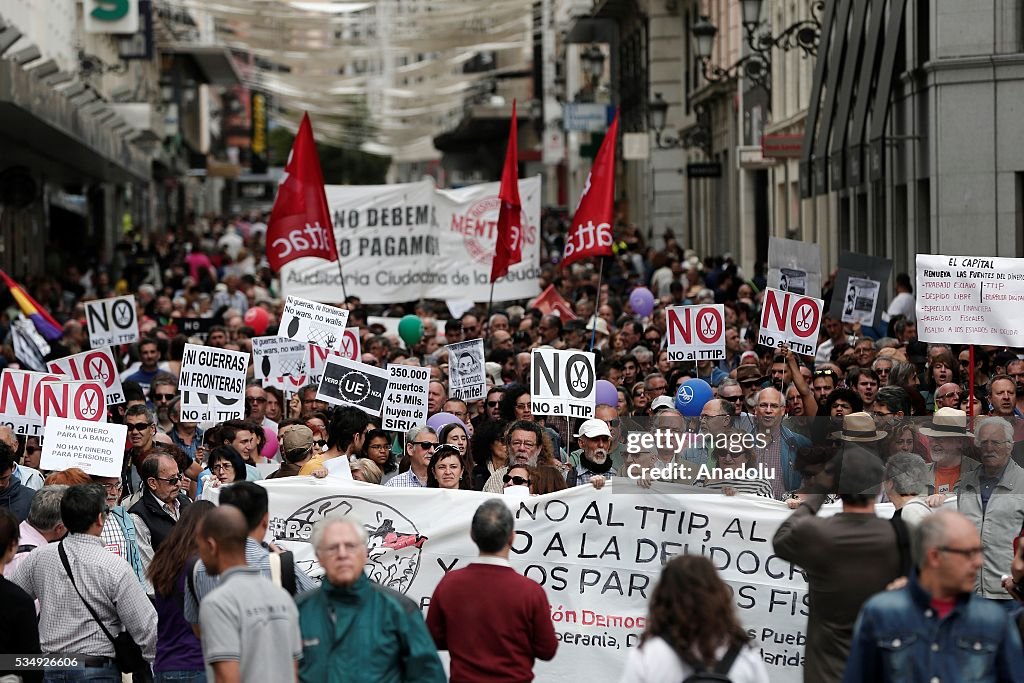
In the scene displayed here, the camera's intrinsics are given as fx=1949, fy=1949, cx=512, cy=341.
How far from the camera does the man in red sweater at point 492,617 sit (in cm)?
730

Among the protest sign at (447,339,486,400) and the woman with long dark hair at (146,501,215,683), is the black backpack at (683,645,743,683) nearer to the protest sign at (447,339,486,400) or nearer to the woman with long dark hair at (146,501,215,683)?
the woman with long dark hair at (146,501,215,683)

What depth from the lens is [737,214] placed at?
139 feet

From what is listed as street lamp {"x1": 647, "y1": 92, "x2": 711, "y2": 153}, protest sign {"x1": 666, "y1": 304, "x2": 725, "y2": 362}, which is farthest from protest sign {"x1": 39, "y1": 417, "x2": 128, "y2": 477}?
street lamp {"x1": 647, "y1": 92, "x2": 711, "y2": 153}

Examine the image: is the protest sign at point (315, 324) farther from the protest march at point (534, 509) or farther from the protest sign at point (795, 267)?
the protest sign at point (795, 267)

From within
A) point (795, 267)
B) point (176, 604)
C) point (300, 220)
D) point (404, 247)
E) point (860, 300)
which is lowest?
point (176, 604)

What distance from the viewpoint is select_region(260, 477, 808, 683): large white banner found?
30.4 ft

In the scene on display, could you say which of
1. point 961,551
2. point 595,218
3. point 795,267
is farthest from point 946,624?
point 595,218

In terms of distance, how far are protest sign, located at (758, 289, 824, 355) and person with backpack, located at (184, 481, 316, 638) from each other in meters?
7.92

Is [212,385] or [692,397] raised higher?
[212,385]

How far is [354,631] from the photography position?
6848 mm

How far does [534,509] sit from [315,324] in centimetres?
692

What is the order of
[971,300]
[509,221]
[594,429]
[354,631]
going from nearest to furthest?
[354,631] → [594,429] → [971,300] → [509,221]

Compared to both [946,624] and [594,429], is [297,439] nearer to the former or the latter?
[594,429]

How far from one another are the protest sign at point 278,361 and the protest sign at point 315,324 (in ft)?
0.94
